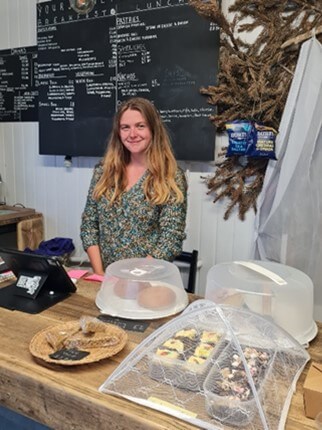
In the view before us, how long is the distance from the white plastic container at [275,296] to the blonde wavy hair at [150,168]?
0.68 meters

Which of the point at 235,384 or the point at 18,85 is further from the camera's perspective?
the point at 18,85


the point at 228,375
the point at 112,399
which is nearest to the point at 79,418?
the point at 112,399

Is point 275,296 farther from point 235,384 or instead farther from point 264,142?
point 264,142

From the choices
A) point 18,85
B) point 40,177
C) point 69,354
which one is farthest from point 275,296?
point 18,85

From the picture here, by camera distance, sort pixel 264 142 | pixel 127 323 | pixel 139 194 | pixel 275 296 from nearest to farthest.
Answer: pixel 275 296, pixel 127 323, pixel 139 194, pixel 264 142

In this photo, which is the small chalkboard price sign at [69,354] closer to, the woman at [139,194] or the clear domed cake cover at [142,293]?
the clear domed cake cover at [142,293]

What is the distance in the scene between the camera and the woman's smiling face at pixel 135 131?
175 centimetres

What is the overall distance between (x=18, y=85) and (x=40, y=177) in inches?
30.4

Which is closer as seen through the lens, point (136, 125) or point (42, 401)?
point (42, 401)

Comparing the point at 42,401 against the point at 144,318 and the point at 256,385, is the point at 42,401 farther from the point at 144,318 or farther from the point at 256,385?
the point at 256,385

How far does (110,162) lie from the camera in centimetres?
182

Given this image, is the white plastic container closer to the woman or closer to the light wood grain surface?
the light wood grain surface

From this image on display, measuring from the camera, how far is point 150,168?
5.77 feet

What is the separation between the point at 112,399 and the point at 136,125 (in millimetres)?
1238
